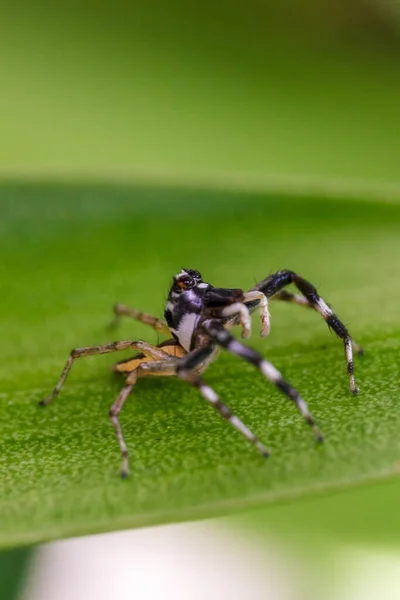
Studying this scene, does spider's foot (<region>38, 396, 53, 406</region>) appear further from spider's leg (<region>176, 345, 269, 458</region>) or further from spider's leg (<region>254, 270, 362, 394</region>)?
spider's leg (<region>254, 270, 362, 394</region>)

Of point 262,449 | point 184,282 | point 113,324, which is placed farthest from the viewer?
point 113,324

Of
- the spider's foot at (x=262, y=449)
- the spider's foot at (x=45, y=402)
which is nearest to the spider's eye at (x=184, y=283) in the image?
the spider's foot at (x=45, y=402)

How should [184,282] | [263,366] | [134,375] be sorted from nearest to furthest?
[263,366]
[134,375]
[184,282]

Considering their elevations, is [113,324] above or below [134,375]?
above

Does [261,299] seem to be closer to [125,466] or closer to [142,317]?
[142,317]

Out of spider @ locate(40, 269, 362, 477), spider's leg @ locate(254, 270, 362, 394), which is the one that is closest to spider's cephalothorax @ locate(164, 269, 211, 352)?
spider @ locate(40, 269, 362, 477)

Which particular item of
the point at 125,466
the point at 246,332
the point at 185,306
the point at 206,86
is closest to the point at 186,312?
the point at 185,306

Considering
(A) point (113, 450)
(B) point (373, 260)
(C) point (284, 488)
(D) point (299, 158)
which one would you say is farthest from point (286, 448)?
(D) point (299, 158)
